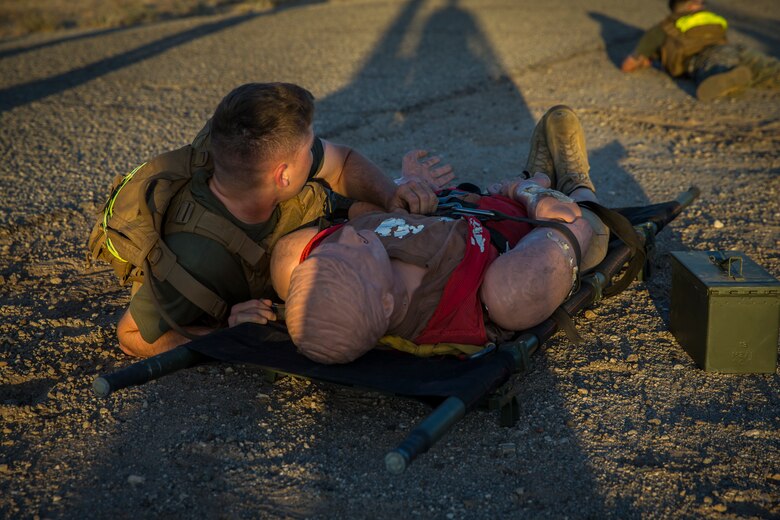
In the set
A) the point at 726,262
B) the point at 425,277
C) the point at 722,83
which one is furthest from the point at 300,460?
the point at 722,83

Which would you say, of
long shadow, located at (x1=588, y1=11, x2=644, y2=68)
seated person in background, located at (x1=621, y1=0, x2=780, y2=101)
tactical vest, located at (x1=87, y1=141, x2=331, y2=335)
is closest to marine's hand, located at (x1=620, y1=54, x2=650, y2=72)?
seated person in background, located at (x1=621, y1=0, x2=780, y2=101)

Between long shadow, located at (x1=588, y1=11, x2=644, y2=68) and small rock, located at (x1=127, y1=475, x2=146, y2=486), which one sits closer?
small rock, located at (x1=127, y1=475, x2=146, y2=486)

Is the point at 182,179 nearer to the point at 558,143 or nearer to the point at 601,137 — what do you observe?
the point at 558,143

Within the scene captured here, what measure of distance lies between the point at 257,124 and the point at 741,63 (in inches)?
255

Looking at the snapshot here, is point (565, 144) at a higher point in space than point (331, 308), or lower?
lower

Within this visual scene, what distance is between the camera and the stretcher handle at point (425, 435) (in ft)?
6.95

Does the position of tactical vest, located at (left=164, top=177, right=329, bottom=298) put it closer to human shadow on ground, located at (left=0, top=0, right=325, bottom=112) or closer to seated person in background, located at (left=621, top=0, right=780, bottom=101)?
human shadow on ground, located at (left=0, top=0, right=325, bottom=112)

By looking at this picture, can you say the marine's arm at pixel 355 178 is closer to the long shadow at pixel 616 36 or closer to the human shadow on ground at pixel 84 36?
the long shadow at pixel 616 36

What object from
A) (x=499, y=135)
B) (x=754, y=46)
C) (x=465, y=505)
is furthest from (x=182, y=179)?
(x=754, y=46)

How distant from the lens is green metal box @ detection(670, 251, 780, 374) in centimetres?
303

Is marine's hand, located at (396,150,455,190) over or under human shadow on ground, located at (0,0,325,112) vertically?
over

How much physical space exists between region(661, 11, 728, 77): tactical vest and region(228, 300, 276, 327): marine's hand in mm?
6590

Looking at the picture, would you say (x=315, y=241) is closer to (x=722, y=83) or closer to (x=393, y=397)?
(x=393, y=397)

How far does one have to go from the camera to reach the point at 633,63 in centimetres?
851
